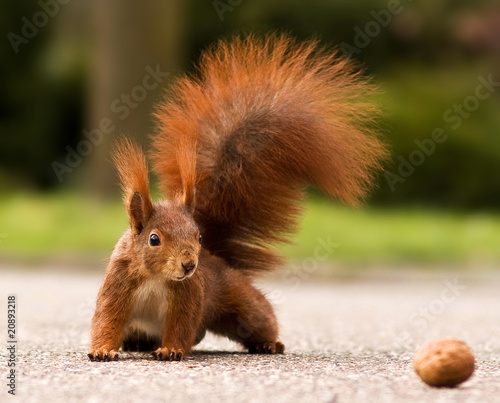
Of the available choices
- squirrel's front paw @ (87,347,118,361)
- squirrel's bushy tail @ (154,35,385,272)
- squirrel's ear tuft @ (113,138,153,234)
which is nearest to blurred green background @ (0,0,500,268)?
squirrel's bushy tail @ (154,35,385,272)

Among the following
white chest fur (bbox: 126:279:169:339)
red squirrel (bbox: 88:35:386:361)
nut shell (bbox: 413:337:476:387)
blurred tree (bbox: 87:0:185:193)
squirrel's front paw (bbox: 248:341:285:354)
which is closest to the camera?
nut shell (bbox: 413:337:476:387)

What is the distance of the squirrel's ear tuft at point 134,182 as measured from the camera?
3.40 meters

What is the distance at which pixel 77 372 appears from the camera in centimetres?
308

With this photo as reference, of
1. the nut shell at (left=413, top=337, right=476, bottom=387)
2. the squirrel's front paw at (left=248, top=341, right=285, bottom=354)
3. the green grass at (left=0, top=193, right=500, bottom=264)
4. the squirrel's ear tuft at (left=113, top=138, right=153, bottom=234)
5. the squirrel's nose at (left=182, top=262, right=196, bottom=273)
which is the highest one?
the green grass at (left=0, top=193, right=500, bottom=264)

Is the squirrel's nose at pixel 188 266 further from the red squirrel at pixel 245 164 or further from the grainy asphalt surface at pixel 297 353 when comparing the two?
the grainy asphalt surface at pixel 297 353

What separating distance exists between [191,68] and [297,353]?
8.60 m

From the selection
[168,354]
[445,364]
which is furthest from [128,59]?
[445,364]

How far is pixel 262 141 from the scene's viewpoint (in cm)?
384

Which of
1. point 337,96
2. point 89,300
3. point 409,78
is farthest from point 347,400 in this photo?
point 409,78

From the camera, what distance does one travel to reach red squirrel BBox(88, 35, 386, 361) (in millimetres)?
3562

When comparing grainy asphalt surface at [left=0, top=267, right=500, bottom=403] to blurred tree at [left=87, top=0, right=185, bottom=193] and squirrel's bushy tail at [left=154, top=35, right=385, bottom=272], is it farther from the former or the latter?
blurred tree at [left=87, top=0, right=185, bottom=193]

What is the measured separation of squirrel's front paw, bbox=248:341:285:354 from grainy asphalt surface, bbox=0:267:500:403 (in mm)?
71

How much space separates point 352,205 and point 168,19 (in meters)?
8.51

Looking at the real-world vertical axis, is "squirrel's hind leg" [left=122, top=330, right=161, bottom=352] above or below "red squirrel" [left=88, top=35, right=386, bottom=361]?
below
